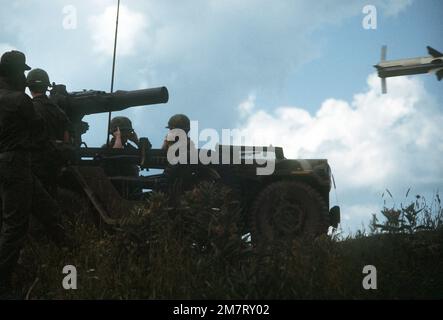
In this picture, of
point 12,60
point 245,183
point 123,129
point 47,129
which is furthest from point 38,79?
point 245,183

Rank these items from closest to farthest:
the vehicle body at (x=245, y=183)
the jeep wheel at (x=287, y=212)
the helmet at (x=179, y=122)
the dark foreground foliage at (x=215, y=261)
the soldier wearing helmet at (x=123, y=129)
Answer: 1. the dark foreground foliage at (x=215, y=261)
2. the vehicle body at (x=245, y=183)
3. the jeep wheel at (x=287, y=212)
4. the helmet at (x=179, y=122)
5. the soldier wearing helmet at (x=123, y=129)

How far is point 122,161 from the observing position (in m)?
8.34

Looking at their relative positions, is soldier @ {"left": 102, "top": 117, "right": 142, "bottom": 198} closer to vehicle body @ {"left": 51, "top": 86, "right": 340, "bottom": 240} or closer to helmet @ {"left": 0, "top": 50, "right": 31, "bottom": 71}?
vehicle body @ {"left": 51, "top": 86, "right": 340, "bottom": 240}

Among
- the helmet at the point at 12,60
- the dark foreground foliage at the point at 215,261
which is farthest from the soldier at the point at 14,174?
the dark foreground foliage at the point at 215,261

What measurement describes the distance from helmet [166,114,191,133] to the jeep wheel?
1644mm

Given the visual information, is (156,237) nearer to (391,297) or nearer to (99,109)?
(391,297)

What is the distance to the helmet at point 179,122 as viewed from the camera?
870 cm

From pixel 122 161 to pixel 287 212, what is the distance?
8.43 ft

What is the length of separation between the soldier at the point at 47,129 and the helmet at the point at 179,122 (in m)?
1.86

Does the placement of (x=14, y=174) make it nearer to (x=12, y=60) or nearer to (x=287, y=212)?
A: (x=12, y=60)

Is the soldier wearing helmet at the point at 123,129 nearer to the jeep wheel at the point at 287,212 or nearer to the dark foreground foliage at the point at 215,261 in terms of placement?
the jeep wheel at the point at 287,212

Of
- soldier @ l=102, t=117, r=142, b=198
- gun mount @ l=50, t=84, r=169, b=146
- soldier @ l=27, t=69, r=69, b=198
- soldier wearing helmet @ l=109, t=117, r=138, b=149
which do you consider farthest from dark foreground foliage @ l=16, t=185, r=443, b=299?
soldier wearing helmet @ l=109, t=117, r=138, b=149

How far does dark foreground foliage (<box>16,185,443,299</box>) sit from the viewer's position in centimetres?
494
